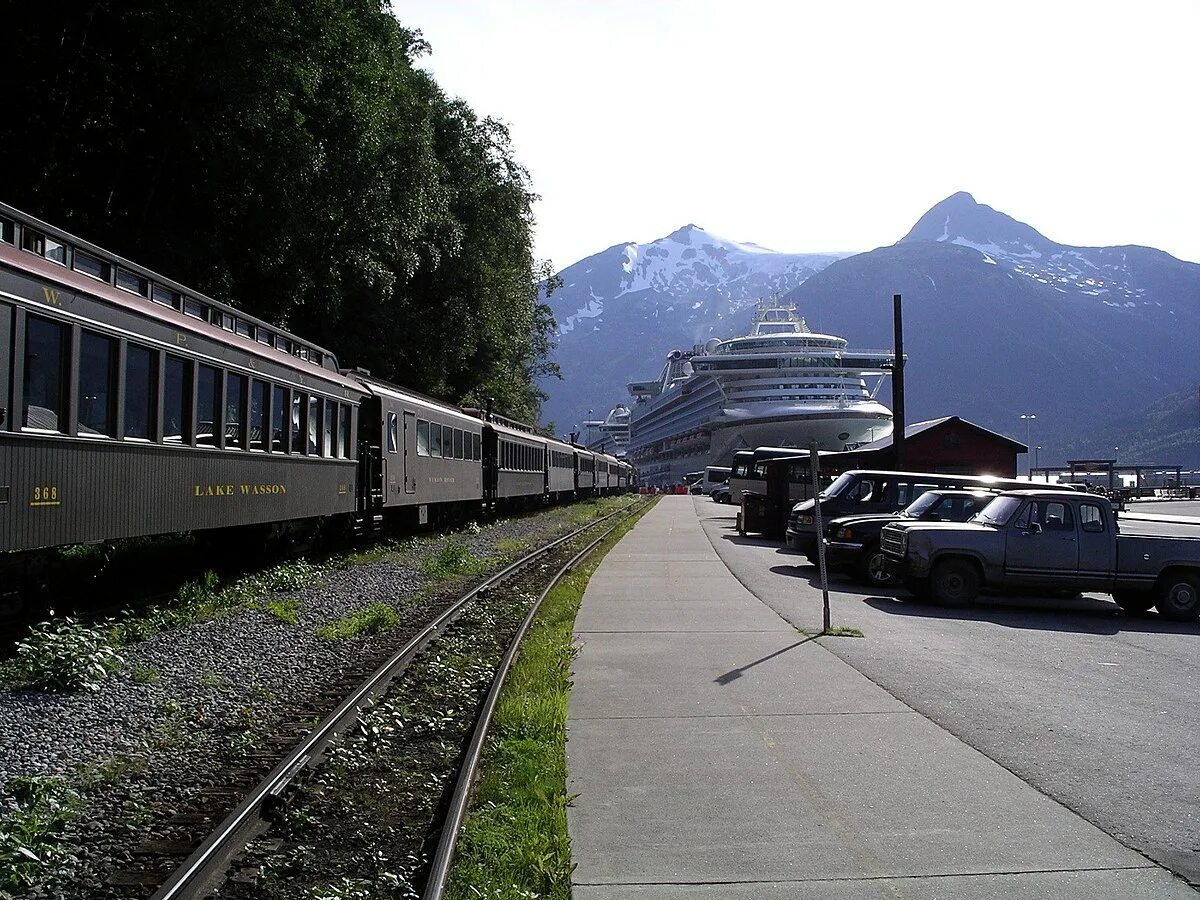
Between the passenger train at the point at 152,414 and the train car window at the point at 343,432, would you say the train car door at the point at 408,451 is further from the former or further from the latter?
the train car window at the point at 343,432

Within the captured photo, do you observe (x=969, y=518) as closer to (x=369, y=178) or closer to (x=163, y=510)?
(x=163, y=510)

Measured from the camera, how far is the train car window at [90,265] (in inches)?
404

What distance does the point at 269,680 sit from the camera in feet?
29.2

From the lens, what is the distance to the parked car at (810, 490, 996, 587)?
17812mm

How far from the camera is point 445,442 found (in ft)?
83.9

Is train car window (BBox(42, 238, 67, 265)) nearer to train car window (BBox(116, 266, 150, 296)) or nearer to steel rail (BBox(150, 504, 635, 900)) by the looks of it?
train car window (BBox(116, 266, 150, 296))

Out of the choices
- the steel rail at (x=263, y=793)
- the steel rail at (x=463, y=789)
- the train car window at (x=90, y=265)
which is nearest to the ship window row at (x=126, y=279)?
the train car window at (x=90, y=265)

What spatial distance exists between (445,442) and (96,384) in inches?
620

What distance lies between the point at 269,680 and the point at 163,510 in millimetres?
3209

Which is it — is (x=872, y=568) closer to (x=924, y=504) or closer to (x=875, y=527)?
(x=875, y=527)

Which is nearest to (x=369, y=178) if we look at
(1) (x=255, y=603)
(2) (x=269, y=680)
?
(1) (x=255, y=603)

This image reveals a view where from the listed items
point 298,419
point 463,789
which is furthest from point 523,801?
point 298,419

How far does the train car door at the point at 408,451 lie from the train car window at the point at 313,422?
4.99 m

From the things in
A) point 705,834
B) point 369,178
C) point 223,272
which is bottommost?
point 705,834
